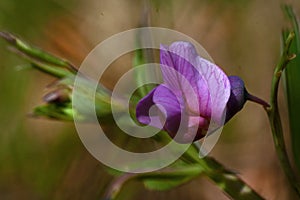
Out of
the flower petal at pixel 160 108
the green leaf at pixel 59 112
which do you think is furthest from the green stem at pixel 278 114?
the green leaf at pixel 59 112

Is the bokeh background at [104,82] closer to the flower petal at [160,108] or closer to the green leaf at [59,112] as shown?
the green leaf at [59,112]

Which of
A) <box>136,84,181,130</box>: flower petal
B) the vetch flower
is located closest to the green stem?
the vetch flower

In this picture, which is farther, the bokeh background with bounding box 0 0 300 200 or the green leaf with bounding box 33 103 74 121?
the bokeh background with bounding box 0 0 300 200

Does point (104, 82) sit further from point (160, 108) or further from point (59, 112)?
point (160, 108)

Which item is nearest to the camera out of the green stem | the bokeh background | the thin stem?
the green stem

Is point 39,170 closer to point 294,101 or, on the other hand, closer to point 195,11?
point 195,11

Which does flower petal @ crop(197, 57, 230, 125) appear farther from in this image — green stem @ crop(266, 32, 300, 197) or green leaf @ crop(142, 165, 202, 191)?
green leaf @ crop(142, 165, 202, 191)

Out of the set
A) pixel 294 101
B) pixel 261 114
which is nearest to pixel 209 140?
pixel 294 101
